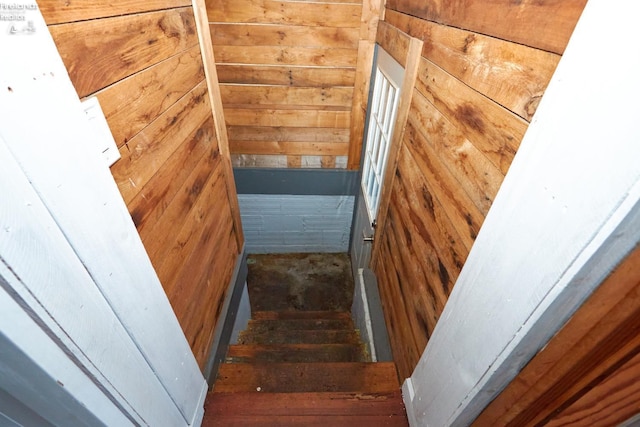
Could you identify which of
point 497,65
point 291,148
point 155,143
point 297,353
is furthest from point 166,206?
point 291,148

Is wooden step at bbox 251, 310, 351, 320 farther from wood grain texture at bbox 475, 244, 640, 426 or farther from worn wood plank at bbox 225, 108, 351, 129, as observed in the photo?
wood grain texture at bbox 475, 244, 640, 426

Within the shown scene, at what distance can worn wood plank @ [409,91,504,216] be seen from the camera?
36.0 inches

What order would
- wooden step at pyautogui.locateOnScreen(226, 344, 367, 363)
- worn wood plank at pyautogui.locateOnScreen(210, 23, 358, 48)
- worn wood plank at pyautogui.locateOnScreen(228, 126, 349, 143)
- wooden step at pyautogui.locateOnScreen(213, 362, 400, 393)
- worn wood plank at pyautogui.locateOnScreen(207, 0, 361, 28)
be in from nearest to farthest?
wooden step at pyautogui.locateOnScreen(213, 362, 400, 393)
wooden step at pyautogui.locateOnScreen(226, 344, 367, 363)
worn wood plank at pyautogui.locateOnScreen(207, 0, 361, 28)
worn wood plank at pyautogui.locateOnScreen(210, 23, 358, 48)
worn wood plank at pyautogui.locateOnScreen(228, 126, 349, 143)

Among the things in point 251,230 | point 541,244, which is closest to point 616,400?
point 541,244

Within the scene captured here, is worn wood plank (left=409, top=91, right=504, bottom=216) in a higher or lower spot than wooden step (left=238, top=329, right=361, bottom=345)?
higher

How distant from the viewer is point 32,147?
50 centimetres

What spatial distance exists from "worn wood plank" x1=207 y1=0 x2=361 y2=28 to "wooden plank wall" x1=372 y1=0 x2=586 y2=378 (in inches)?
32.2

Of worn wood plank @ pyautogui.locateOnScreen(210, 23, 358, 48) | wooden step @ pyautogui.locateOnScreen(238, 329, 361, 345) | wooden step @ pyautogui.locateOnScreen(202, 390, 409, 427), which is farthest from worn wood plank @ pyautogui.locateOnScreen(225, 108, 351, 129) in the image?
wooden step @ pyautogui.locateOnScreen(202, 390, 409, 427)

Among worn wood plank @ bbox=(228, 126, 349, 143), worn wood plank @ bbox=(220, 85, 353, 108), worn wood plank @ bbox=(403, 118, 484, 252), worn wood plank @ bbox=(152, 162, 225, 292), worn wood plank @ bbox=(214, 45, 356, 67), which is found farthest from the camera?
worn wood plank @ bbox=(228, 126, 349, 143)

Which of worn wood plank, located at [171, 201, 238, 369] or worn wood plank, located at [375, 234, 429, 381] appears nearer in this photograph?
worn wood plank, located at [171, 201, 238, 369]

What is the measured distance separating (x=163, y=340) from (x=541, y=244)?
1088mm

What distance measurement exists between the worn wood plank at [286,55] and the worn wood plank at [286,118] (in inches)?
17.8

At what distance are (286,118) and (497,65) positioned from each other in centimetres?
249

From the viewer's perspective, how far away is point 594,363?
0.54 m
